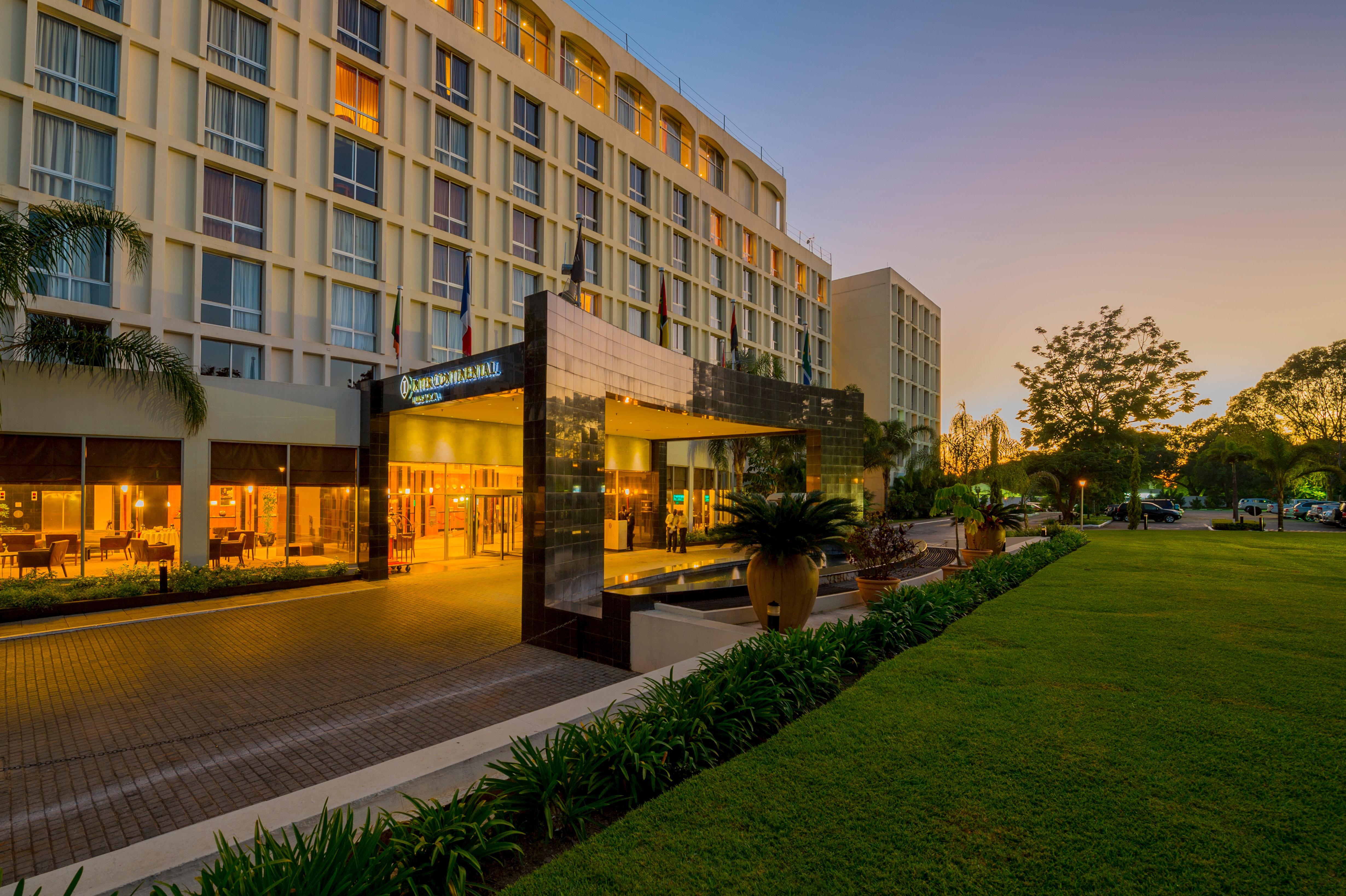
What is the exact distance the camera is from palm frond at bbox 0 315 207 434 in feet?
43.4

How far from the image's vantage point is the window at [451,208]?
21.8 meters

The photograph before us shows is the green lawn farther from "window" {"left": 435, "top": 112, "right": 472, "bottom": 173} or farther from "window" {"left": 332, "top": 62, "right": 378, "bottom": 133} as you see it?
"window" {"left": 435, "top": 112, "right": 472, "bottom": 173}

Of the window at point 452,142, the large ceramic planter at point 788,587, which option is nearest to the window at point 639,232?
the window at point 452,142

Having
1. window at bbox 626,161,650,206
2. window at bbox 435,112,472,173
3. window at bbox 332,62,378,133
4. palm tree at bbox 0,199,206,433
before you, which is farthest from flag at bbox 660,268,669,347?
window at bbox 626,161,650,206

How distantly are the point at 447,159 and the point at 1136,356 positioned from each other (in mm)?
45508

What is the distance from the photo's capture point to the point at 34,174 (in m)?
14.3

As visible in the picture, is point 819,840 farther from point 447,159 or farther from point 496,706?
point 447,159

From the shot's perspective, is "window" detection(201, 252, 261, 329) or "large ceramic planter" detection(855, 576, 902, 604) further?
"window" detection(201, 252, 261, 329)

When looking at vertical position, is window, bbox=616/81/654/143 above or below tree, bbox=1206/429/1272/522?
above

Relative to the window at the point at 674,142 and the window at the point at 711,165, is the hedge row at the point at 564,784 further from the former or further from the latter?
the window at the point at 711,165

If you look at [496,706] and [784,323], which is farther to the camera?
[784,323]

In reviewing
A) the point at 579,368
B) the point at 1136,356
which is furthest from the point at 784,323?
the point at 579,368

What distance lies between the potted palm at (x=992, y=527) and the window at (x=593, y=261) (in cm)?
1839

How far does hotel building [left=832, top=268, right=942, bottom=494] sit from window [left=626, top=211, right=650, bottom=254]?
88.6 ft
